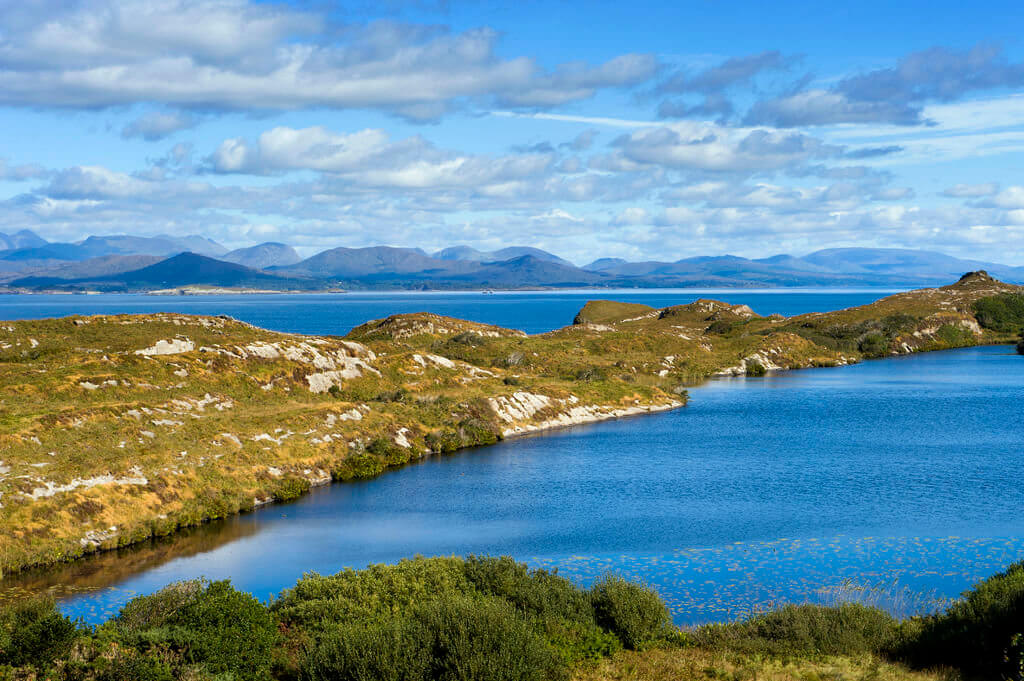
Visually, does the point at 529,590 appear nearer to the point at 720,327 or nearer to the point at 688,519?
the point at 688,519

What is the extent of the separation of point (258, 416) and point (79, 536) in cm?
2067

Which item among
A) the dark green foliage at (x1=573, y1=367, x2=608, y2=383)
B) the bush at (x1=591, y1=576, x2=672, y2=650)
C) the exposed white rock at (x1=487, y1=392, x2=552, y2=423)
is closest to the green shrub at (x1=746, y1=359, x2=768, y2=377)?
the dark green foliage at (x1=573, y1=367, x2=608, y2=383)

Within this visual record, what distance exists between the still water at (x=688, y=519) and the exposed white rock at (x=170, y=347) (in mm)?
27543

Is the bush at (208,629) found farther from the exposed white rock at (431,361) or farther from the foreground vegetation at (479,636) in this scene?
the exposed white rock at (431,361)

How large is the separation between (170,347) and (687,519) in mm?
49722

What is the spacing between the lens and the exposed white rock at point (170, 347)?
72.9m

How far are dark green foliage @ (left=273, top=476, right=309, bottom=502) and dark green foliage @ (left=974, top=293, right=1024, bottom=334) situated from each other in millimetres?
145128

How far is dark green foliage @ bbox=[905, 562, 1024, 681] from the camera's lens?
22.8 metres

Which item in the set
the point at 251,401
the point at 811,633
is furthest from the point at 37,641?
the point at 251,401

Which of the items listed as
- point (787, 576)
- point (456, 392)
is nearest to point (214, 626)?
point (787, 576)

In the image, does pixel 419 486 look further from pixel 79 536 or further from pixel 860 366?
pixel 860 366

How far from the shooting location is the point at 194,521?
44312mm

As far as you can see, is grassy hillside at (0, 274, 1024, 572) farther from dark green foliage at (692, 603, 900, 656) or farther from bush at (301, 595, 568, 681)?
dark green foliage at (692, 603, 900, 656)

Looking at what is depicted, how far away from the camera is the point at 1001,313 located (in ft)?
530
